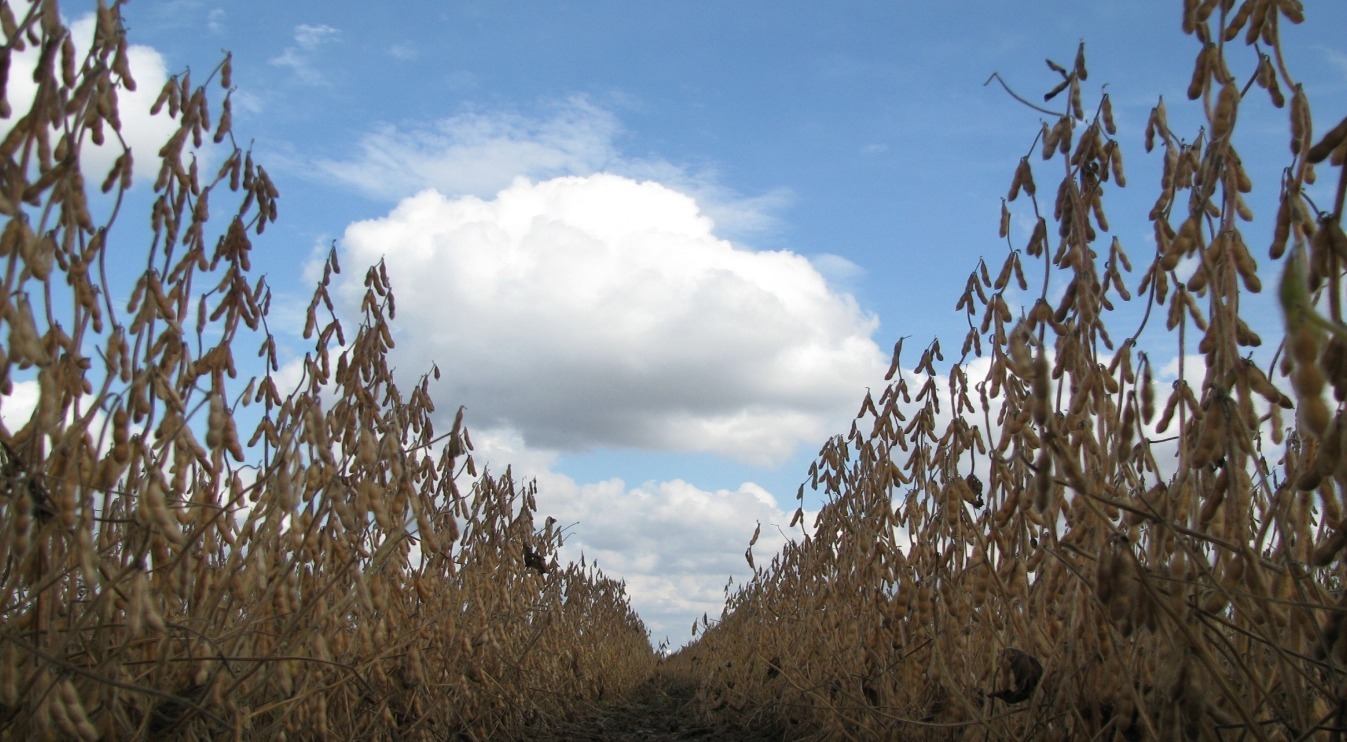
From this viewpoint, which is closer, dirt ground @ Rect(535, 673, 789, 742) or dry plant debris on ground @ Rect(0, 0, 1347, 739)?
dry plant debris on ground @ Rect(0, 0, 1347, 739)

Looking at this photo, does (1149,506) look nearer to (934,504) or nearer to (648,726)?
(934,504)

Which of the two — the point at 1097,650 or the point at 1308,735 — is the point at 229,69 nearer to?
the point at 1097,650

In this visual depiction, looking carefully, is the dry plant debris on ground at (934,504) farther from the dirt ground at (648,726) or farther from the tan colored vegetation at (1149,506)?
the dirt ground at (648,726)

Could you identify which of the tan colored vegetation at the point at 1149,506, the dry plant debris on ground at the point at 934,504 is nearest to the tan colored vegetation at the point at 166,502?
the dry plant debris on ground at the point at 934,504

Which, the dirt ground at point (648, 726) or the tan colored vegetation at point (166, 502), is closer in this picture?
the tan colored vegetation at point (166, 502)

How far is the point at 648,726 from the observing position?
6816 mm

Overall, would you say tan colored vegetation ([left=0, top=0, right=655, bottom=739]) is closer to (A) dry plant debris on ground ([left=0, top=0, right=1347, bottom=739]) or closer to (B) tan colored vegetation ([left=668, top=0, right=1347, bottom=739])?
(A) dry plant debris on ground ([left=0, top=0, right=1347, bottom=739])

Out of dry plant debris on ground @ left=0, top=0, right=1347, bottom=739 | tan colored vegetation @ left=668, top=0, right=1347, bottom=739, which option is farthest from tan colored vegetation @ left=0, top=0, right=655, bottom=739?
tan colored vegetation @ left=668, top=0, right=1347, bottom=739

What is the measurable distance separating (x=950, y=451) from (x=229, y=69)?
7.95ft

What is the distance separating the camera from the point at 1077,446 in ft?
8.45

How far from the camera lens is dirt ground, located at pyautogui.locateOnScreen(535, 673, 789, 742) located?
5.70 metres

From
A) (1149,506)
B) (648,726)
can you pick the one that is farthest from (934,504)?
(648,726)

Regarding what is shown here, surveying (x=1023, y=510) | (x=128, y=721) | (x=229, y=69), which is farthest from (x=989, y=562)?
(x=229, y=69)

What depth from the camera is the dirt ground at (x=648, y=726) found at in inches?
225
